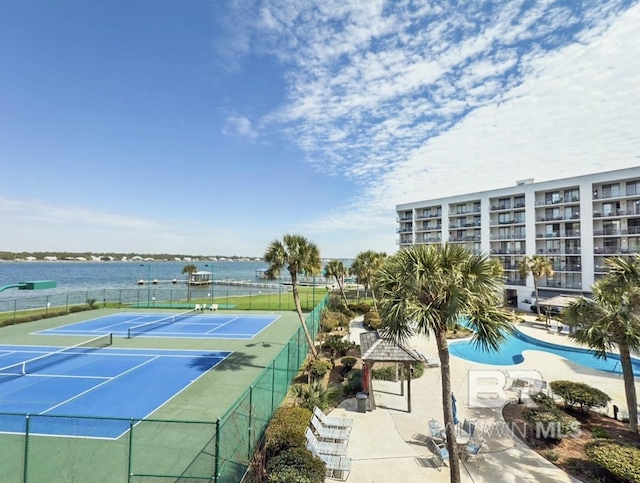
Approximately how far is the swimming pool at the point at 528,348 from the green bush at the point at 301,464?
15.3 metres

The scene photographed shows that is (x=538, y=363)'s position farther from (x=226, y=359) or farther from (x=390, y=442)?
(x=226, y=359)

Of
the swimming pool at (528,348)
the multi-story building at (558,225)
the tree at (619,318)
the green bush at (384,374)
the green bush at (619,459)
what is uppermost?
the multi-story building at (558,225)

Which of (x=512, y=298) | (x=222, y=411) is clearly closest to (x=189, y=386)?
(x=222, y=411)

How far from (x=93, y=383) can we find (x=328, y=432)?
1240cm

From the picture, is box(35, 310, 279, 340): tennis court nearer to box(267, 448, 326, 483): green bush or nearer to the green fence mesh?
the green fence mesh

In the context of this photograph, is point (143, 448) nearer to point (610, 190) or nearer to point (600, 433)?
point (600, 433)

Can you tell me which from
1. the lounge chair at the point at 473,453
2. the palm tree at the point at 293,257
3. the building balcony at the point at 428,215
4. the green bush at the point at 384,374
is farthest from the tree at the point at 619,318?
the building balcony at the point at 428,215

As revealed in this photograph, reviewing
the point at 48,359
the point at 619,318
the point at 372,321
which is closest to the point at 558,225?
the point at 372,321

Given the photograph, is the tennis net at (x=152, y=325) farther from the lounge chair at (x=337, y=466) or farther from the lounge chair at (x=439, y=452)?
the lounge chair at (x=439, y=452)

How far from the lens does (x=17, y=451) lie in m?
9.57

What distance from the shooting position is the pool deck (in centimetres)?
851

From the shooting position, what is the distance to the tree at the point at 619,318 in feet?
33.7

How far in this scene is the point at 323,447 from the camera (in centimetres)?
911

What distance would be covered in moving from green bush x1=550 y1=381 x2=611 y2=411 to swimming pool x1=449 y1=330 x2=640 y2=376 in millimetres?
7383
